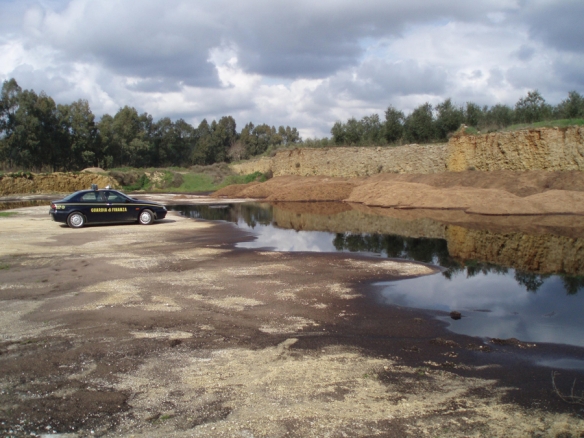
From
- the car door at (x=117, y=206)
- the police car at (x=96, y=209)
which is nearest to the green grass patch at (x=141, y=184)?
the police car at (x=96, y=209)

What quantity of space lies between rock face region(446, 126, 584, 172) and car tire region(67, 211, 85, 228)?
99.0 feet

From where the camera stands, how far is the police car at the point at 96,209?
20266mm

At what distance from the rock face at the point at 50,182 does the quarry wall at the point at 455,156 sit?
21.2 m

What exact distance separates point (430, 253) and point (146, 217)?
42.5ft

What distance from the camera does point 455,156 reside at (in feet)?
137

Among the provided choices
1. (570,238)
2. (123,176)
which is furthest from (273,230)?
(123,176)

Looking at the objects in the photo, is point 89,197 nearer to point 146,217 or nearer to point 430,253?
point 146,217

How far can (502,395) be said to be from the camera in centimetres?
509

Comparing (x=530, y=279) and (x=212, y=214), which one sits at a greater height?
(x=212, y=214)

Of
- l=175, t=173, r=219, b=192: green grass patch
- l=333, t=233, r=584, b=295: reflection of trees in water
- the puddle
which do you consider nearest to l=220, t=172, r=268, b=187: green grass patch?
l=175, t=173, r=219, b=192: green grass patch

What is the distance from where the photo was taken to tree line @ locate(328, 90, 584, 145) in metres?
42.2

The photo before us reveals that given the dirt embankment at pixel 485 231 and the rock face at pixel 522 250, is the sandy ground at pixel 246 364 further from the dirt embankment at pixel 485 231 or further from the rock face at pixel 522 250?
the dirt embankment at pixel 485 231

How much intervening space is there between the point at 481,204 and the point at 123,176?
47.8 meters

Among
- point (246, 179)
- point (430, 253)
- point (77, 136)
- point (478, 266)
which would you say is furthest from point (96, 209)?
point (77, 136)
